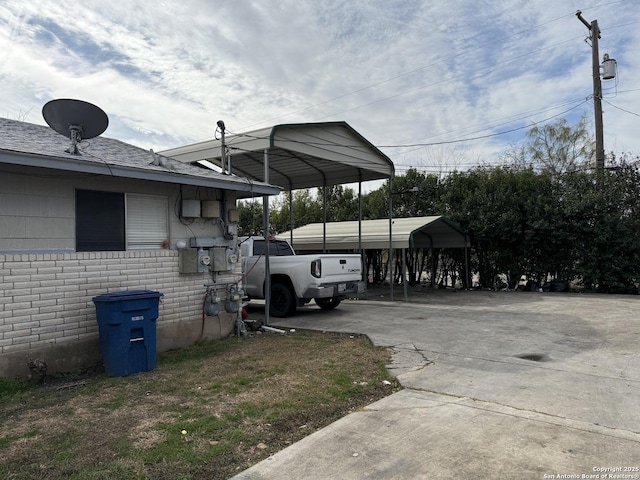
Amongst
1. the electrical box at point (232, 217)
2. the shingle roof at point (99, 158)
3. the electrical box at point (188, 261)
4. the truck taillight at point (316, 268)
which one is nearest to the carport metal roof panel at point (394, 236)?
the truck taillight at point (316, 268)

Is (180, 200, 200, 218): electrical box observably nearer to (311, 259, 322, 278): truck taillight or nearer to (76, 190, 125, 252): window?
(76, 190, 125, 252): window

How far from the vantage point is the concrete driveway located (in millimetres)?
3381

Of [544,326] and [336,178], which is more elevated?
[336,178]

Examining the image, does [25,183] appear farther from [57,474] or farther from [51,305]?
[57,474]

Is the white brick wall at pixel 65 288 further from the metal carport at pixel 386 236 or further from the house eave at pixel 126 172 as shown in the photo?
the metal carport at pixel 386 236

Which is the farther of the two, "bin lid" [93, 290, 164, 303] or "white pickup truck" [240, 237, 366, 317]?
"white pickup truck" [240, 237, 366, 317]

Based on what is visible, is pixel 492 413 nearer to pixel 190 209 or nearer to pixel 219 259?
pixel 219 259

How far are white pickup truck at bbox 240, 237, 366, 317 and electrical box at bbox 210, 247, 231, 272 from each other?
5.94 ft

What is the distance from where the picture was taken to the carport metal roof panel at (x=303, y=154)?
9.73 m

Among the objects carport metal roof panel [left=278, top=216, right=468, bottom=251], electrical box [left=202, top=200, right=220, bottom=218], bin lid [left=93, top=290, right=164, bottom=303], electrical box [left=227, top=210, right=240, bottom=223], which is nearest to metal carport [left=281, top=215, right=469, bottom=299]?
carport metal roof panel [left=278, top=216, right=468, bottom=251]

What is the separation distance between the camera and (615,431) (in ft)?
13.0

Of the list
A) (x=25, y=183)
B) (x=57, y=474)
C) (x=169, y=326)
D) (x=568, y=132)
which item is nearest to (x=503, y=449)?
(x=57, y=474)

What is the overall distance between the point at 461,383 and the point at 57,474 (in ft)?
13.4

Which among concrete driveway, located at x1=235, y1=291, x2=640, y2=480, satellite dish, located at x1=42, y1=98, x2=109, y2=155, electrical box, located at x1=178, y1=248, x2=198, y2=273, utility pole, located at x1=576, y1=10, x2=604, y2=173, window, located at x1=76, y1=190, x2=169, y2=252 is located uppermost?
utility pole, located at x1=576, y1=10, x2=604, y2=173
